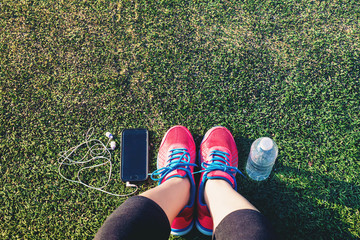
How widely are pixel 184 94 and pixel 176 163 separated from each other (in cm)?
83

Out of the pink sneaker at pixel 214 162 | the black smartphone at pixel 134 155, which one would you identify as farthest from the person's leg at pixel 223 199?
the black smartphone at pixel 134 155

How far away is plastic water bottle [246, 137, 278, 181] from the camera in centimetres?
229

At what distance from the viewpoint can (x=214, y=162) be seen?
246 centimetres

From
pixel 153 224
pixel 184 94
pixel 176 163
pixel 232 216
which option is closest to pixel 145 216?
pixel 153 224

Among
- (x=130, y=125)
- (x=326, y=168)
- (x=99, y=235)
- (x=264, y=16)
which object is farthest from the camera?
(x=264, y=16)

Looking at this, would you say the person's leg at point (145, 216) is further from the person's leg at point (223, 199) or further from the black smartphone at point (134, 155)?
the black smartphone at point (134, 155)

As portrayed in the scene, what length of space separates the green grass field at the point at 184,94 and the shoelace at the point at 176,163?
0.85 ft

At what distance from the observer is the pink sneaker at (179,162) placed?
2.30m

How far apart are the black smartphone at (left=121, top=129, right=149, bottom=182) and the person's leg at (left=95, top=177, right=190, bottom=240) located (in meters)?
0.56

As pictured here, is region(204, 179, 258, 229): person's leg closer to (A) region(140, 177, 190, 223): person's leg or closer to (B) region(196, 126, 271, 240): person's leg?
(B) region(196, 126, 271, 240): person's leg

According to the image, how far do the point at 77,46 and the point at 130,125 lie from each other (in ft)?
4.08

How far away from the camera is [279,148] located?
258 centimetres

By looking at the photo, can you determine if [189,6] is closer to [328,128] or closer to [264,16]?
[264,16]

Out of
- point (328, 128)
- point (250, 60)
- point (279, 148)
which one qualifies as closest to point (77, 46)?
point (250, 60)
